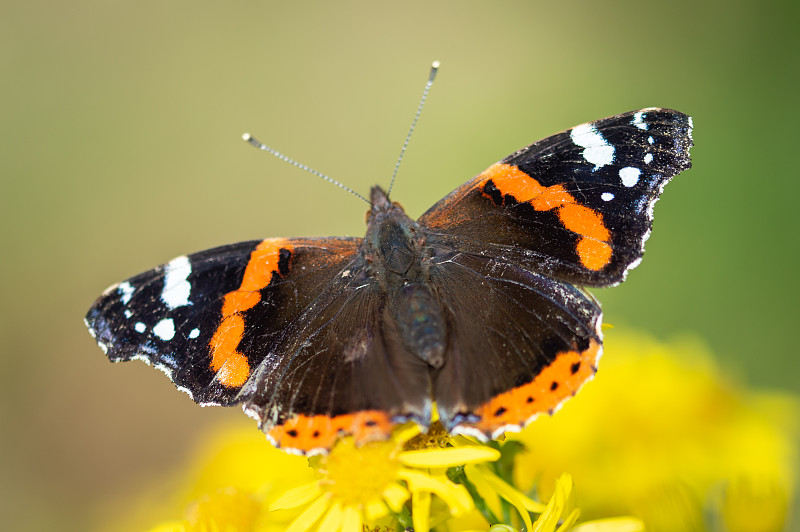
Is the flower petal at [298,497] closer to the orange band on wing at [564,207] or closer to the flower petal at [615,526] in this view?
the flower petal at [615,526]

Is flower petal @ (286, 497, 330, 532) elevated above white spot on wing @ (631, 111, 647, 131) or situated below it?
below

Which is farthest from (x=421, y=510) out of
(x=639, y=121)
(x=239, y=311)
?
(x=639, y=121)

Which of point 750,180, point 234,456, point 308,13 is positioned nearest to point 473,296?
point 234,456

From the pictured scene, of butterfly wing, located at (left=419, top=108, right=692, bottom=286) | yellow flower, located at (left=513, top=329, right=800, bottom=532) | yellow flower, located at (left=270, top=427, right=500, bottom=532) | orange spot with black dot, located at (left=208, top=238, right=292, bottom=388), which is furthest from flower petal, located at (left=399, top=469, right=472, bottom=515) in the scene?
butterfly wing, located at (left=419, top=108, right=692, bottom=286)

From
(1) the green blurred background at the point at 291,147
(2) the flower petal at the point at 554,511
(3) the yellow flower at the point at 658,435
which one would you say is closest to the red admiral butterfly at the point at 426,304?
(2) the flower petal at the point at 554,511

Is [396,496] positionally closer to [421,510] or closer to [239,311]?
[421,510]

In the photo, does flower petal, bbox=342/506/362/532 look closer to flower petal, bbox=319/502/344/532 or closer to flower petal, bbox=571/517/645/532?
flower petal, bbox=319/502/344/532
